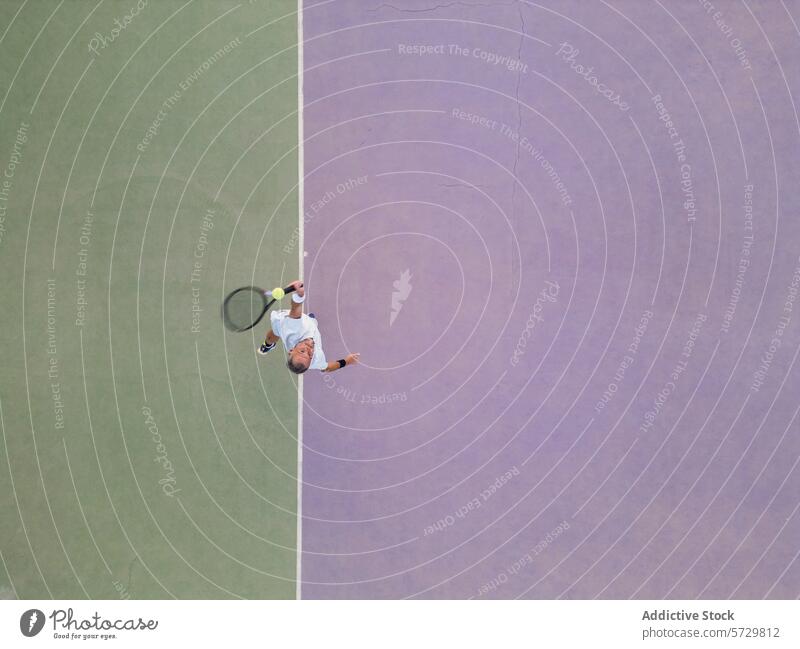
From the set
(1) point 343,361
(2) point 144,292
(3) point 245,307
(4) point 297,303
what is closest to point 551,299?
(1) point 343,361

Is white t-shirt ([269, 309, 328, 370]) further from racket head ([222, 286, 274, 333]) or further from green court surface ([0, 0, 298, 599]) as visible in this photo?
green court surface ([0, 0, 298, 599])

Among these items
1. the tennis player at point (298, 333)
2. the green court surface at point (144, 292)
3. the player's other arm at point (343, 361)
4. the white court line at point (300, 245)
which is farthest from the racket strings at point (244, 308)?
the player's other arm at point (343, 361)

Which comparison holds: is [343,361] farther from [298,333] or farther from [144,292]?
[144,292]

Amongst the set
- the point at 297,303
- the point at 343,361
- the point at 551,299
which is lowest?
the point at 343,361

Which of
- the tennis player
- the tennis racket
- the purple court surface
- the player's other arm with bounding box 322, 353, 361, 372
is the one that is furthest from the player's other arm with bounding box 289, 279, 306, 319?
the player's other arm with bounding box 322, 353, 361, 372

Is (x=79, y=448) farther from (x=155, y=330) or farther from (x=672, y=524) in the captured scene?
(x=672, y=524)

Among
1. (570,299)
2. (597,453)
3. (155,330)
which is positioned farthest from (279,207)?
(597,453)

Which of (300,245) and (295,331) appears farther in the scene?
(300,245)
